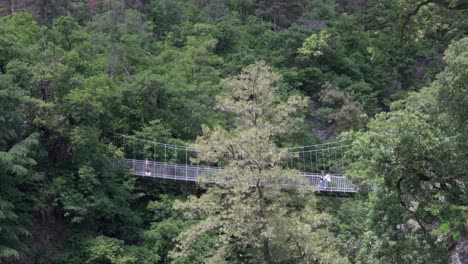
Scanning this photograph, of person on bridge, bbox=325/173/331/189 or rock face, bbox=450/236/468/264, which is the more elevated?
person on bridge, bbox=325/173/331/189

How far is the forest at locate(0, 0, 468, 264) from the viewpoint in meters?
7.22

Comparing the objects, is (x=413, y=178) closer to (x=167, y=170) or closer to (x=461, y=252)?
(x=461, y=252)

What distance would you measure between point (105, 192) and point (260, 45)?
18.0 meters

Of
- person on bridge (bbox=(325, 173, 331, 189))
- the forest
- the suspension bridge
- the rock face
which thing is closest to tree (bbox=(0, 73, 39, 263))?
the forest

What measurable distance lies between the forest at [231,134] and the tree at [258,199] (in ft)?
0.13

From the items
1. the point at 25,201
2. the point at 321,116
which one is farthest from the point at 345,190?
the point at 25,201

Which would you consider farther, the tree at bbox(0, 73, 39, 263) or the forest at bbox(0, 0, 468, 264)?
the tree at bbox(0, 73, 39, 263)

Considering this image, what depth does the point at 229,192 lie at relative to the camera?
1302 cm

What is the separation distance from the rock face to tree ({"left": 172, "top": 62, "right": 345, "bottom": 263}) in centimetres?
232

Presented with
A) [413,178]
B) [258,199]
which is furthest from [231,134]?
[413,178]

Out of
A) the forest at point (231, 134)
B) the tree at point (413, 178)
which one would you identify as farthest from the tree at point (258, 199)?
the tree at point (413, 178)

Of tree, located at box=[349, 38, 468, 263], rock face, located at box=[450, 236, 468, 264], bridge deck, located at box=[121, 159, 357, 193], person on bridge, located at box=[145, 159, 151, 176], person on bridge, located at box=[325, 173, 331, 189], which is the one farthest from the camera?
person on bridge, located at box=[325, 173, 331, 189]

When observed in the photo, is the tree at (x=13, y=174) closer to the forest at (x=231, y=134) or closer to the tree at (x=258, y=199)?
the forest at (x=231, y=134)

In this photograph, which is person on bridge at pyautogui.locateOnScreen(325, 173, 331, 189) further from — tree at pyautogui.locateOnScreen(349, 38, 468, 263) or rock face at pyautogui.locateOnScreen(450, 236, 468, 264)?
tree at pyautogui.locateOnScreen(349, 38, 468, 263)
